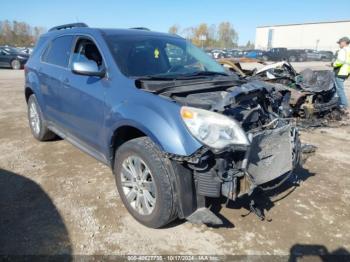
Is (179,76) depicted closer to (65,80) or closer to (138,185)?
(138,185)

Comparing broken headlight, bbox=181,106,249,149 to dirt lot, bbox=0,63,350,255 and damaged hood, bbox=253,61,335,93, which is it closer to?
dirt lot, bbox=0,63,350,255

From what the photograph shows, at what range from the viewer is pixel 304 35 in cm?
7381

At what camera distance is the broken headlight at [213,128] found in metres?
2.65

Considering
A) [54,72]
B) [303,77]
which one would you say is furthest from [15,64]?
[303,77]

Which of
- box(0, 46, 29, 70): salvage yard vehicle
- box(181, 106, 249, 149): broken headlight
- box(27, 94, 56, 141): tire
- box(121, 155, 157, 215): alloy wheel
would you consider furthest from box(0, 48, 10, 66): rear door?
box(181, 106, 249, 149): broken headlight

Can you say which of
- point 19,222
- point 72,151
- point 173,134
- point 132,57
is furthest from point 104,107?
point 72,151

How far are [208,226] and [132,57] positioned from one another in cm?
202

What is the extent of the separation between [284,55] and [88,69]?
37.7 m

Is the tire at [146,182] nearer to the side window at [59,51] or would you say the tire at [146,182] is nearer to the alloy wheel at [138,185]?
the alloy wheel at [138,185]

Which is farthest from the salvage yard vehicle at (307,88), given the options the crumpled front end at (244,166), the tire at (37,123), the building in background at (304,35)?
the building in background at (304,35)

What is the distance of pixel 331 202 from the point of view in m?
A: 3.80

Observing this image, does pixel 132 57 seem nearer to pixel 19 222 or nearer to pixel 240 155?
pixel 240 155

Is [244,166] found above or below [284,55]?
below

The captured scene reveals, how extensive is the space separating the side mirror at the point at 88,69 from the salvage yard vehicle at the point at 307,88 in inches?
164
